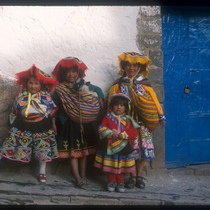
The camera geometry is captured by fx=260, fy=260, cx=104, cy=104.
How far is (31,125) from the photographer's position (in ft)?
10.6

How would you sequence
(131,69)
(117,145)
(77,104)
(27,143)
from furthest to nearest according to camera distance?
(131,69) < (77,104) < (27,143) < (117,145)

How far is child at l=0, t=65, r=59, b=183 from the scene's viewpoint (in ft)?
10.5

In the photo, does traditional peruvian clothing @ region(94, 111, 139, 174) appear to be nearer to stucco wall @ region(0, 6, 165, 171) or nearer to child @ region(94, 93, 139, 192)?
child @ region(94, 93, 139, 192)

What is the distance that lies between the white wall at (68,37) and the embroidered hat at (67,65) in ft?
0.70

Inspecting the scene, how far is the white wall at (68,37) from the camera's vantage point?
356 centimetres

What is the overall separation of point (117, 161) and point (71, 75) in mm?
1247

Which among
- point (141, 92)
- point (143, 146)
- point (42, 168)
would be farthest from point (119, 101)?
point (42, 168)

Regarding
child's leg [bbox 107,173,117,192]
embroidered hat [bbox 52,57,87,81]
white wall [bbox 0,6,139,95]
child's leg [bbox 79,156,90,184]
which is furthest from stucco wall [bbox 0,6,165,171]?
child's leg [bbox 79,156,90,184]

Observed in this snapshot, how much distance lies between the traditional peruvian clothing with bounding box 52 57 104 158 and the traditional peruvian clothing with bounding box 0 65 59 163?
14 centimetres

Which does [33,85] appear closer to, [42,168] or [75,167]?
[42,168]

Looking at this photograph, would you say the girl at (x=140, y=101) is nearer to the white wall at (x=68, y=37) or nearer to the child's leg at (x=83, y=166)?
the white wall at (x=68, y=37)

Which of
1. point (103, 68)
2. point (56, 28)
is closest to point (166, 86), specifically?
point (103, 68)

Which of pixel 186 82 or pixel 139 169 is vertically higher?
pixel 186 82

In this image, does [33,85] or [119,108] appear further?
[33,85]
